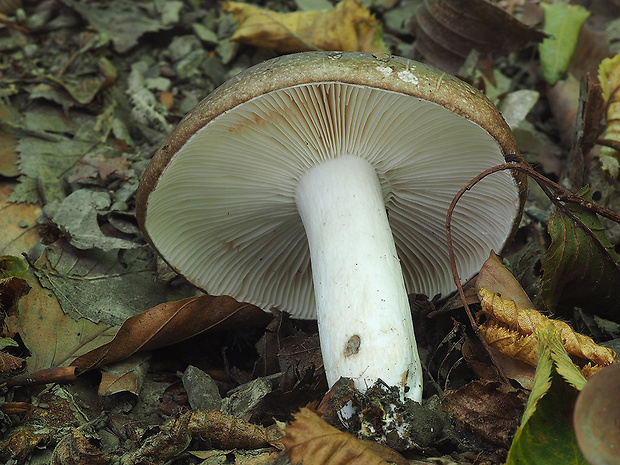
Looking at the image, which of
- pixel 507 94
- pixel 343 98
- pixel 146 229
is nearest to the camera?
pixel 343 98

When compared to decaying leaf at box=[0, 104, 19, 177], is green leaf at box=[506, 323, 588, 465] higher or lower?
higher

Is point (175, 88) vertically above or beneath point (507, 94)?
beneath

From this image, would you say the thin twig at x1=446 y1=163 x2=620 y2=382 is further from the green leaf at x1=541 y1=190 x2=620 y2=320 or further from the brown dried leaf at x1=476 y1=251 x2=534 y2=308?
the brown dried leaf at x1=476 y1=251 x2=534 y2=308

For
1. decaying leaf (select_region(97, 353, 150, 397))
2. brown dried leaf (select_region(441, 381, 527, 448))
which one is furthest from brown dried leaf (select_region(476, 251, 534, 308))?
decaying leaf (select_region(97, 353, 150, 397))

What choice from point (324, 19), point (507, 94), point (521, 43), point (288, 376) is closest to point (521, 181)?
point (288, 376)

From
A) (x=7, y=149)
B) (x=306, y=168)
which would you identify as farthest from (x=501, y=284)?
(x=7, y=149)

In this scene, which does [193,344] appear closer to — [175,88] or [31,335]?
[31,335]

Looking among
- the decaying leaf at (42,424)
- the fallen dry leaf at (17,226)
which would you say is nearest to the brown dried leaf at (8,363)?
the decaying leaf at (42,424)

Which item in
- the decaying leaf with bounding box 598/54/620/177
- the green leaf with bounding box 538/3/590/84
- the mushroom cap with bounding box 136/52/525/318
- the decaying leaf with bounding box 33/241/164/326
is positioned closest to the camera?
the mushroom cap with bounding box 136/52/525/318
